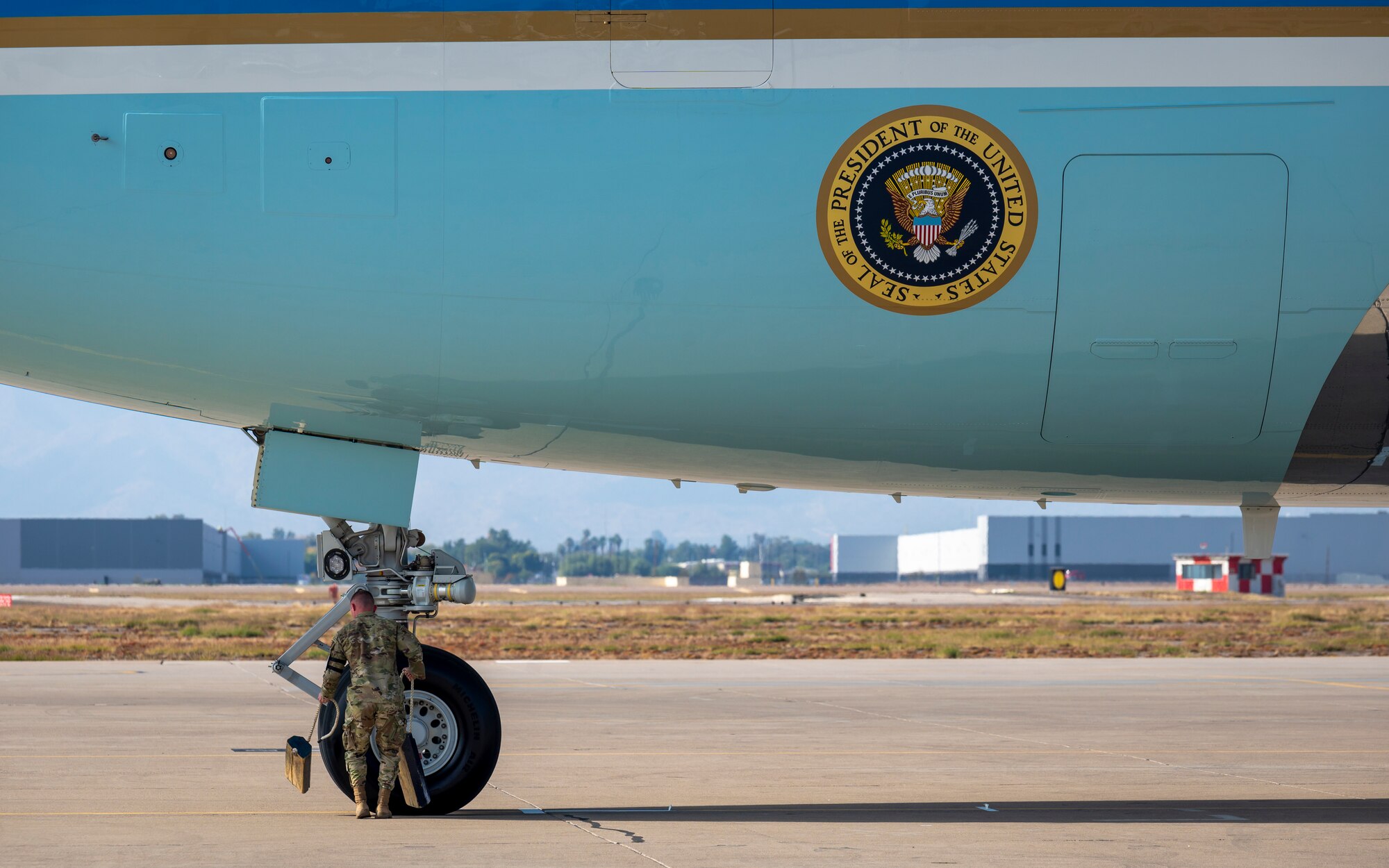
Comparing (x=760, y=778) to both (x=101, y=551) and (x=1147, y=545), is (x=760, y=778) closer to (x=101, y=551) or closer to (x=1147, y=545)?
(x=1147, y=545)

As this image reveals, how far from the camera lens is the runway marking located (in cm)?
2736

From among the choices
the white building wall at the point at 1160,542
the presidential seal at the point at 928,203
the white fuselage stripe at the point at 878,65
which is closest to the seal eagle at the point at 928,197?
the presidential seal at the point at 928,203

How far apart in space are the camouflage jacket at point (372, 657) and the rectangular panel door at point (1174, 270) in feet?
16.4

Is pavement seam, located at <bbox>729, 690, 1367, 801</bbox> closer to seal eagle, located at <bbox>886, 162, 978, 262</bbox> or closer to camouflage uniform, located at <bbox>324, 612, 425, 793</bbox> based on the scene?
Answer: seal eagle, located at <bbox>886, 162, 978, 262</bbox>

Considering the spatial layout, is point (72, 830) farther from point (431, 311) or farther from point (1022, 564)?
point (1022, 564)

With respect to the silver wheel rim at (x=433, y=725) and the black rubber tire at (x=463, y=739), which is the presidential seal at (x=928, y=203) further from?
the silver wheel rim at (x=433, y=725)

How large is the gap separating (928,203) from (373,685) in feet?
16.8

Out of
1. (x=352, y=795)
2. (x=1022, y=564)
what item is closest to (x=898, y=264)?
(x=352, y=795)

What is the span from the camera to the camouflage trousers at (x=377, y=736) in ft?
30.7

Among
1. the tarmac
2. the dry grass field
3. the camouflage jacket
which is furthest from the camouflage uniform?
the dry grass field

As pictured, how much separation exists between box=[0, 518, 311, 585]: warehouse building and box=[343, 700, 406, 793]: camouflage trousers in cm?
18538

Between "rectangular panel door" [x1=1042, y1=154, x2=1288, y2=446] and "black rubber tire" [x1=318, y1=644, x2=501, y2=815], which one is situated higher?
"rectangular panel door" [x1=1042, y1=154, x2=1288, y2=446]

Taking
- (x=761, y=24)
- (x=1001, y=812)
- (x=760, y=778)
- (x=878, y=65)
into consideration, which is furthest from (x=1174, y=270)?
(x=760, y=778)

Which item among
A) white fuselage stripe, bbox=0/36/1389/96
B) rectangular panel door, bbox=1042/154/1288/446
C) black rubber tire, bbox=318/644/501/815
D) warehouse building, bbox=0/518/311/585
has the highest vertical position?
white fuselage stripe, bbox=0/36/1389/96
